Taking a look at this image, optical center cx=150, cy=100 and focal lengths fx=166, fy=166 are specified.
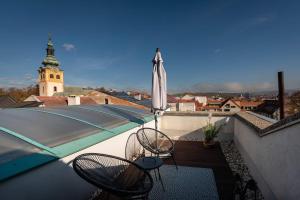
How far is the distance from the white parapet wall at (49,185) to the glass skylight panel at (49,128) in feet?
1.14

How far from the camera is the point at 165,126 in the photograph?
768 cm

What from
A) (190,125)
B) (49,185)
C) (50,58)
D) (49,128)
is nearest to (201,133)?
(190,125)

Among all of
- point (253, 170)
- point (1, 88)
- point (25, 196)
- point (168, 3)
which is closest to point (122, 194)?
point (25, 196)

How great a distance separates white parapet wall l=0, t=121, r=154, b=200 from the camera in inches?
73.2

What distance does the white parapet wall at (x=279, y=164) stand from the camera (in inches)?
77.7

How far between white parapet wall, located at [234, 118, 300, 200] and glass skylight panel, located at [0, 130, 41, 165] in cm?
330

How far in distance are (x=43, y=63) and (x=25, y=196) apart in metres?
58.6

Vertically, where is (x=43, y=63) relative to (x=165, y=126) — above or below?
above

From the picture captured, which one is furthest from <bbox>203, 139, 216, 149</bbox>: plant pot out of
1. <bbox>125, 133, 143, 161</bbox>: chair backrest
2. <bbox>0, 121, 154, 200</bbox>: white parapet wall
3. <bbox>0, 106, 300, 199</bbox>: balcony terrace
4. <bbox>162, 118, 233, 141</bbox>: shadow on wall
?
<bbox>0, 121, 154, 200</bbox>: white parapet wall

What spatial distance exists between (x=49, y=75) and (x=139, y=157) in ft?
179

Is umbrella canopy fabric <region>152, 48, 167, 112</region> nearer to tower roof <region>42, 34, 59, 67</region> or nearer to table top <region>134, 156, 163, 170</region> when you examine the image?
table top <region>134, 156, 163, 170</region>

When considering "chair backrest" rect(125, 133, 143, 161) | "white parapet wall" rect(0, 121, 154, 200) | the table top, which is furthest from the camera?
"chair backrest" rect(125, 133, 143, 161)

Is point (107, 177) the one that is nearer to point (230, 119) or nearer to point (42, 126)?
point (42, 126)

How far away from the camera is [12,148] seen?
2.14m
